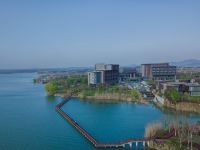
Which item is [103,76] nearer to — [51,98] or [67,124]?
[51,98]

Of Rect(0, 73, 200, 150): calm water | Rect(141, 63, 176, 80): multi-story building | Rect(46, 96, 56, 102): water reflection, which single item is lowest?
Rect(0, 73, 200, 150): calm water

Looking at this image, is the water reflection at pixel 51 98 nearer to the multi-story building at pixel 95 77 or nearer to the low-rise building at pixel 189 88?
the multi-story building at pixel 95 77

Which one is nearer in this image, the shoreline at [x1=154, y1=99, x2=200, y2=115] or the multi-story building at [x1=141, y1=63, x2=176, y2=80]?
the shoreline at [x1=154, y1=99, x2=200, y2=115]

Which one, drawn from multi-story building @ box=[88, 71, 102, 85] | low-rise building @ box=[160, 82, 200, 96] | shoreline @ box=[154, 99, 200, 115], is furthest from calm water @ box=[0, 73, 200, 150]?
multi-story building @ box=[88, 71, 102, 85]

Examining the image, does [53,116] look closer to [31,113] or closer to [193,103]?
[31,113]

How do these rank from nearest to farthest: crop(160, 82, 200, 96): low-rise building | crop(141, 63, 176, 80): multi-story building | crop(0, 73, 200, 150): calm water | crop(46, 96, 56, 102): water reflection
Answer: crop(0, 73, 200, 150): calm water < crop(160, 82, 200, 96): low-rise building < crop(46, 96, 56, 102): water reflection < crop(141, 63, 176, 80): multi-story building

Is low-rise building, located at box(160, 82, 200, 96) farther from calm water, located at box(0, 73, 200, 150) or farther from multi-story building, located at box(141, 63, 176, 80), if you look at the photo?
multi-story building, located at box(141, 63, 176, 80)

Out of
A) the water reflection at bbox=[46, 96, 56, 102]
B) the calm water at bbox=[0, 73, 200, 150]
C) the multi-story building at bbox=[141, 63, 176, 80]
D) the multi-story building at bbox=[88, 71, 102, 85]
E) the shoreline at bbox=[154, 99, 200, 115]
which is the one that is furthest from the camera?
the multi-story building at bbox=[141, 63, 176, 80]

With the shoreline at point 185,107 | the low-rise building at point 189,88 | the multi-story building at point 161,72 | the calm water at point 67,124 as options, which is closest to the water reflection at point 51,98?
the calm water at point 67,124

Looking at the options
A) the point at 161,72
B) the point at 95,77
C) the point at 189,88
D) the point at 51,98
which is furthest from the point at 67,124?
the point at 161,72

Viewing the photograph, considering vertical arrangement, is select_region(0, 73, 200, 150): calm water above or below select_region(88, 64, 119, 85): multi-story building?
below
